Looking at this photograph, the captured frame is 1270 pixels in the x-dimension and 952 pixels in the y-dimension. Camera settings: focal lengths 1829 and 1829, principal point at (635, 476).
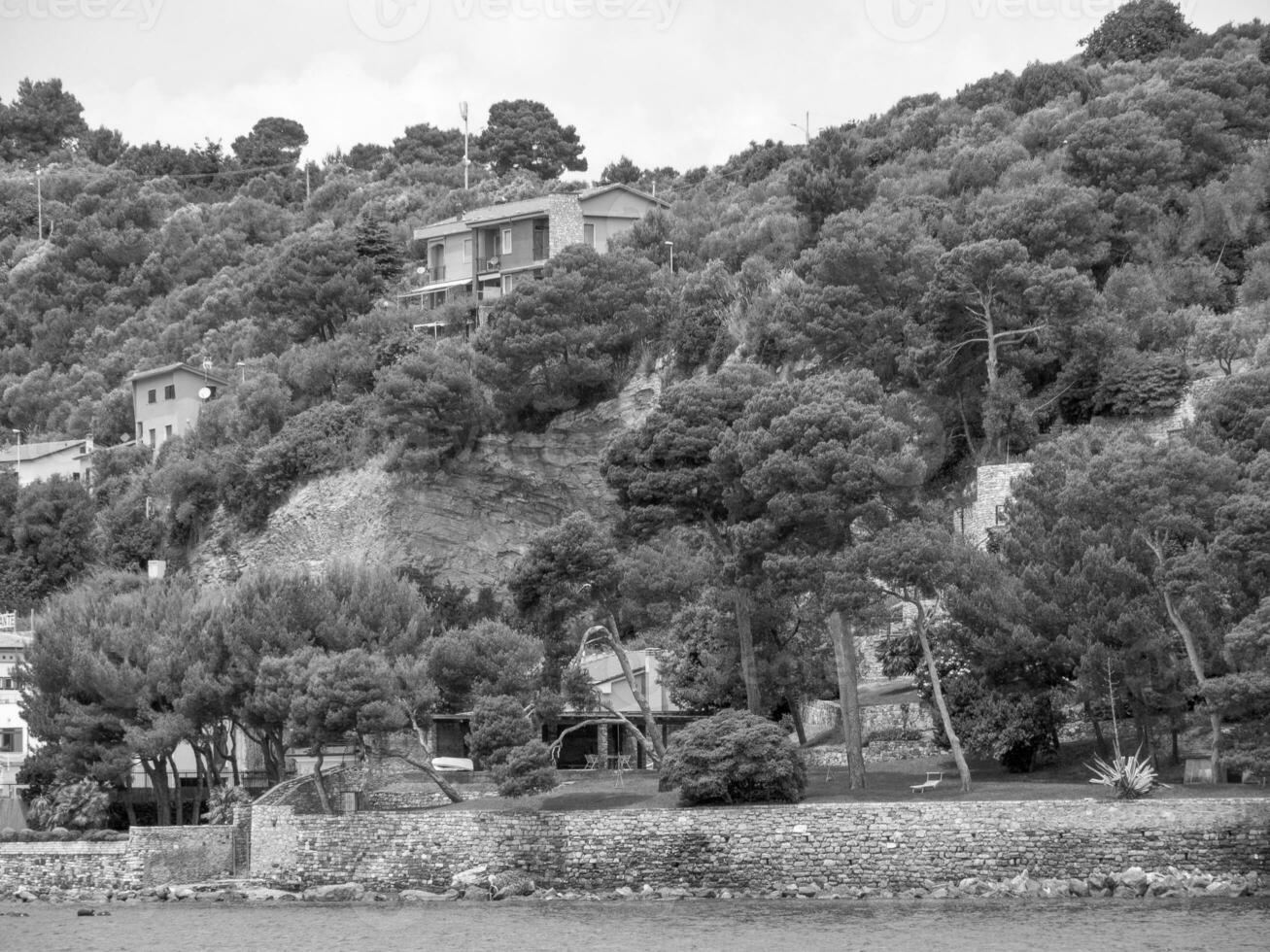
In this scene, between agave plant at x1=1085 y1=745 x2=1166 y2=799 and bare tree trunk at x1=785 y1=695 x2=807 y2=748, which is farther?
bare tree trunk at x1=785 y1=695 x2=807 y2=748

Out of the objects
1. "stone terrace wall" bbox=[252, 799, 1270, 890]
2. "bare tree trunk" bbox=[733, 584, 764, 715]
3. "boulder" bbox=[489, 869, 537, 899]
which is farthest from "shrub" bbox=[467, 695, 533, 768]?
"bare tree trunk" bbox=[733, 584, 764, 715]

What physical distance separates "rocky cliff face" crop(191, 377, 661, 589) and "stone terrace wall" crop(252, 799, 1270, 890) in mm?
20811

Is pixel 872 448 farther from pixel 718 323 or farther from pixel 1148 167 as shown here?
pixel 1148 167

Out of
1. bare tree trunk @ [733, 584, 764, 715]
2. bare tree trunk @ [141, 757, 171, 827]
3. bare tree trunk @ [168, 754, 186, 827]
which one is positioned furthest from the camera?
bare tree trunk @ [168, 754, 186, 827]

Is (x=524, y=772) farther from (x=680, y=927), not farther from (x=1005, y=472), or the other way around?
(x=1005, y=472)

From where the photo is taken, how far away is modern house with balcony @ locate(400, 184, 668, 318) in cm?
8169

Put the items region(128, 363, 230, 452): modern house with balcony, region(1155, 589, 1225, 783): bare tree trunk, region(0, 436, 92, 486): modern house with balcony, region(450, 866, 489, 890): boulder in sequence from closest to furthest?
region(1155, 589, 1225, 783): bare tree trunk < region(450, 866, 489, 890): boulder < region(128, 363, 230, 452): modern house with balcony < region(0, 436, 92, 486): modern house with balcony

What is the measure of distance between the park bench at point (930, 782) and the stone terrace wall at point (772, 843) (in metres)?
2.65

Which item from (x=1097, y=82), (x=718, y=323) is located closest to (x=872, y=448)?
(x=718, y=323)

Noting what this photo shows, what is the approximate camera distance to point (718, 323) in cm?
6750

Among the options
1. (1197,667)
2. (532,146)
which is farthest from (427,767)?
(532,146)

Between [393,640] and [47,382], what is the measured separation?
2316 inches

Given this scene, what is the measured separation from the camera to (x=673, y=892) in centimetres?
4219

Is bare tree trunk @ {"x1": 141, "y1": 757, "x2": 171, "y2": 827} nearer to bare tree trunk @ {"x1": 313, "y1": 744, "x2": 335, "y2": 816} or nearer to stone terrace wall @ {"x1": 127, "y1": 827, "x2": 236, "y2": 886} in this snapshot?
stone terrace wall @ {"x1": 127, "y1": 827, "x2": 236, "y2": 886}
